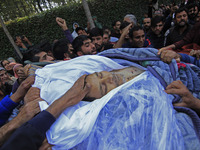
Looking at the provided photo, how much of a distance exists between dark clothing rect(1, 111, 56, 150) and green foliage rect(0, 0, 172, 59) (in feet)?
27.9

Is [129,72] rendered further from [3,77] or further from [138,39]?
[3,77]

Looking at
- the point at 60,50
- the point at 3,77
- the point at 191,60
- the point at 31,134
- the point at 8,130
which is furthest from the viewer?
the point at 3,77

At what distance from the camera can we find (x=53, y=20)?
8.51 metres

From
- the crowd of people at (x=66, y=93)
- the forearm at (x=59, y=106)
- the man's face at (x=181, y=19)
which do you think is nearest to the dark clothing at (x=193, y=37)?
the crowd of people at (x=66, y=93)

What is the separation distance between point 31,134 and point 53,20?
886 centimetres

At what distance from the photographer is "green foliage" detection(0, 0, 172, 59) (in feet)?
27.8

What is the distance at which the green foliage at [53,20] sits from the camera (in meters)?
8.48

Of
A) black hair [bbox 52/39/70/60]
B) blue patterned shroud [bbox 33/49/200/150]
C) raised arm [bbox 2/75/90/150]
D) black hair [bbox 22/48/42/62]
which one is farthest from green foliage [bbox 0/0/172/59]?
raised arm [bbox 2/75/90/150]

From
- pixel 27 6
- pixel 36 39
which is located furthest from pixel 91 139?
pixel 27 6

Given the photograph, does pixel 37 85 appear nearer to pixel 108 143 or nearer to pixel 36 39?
pixel 108 143

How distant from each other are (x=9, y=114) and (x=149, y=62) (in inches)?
80.1

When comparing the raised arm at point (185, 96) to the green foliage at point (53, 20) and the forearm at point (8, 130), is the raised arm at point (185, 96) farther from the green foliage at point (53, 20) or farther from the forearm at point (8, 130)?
the green foliage at point (53, 20)

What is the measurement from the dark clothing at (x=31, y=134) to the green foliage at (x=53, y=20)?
8.49 meters

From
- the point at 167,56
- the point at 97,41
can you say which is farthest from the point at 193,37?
the point at 97,41
